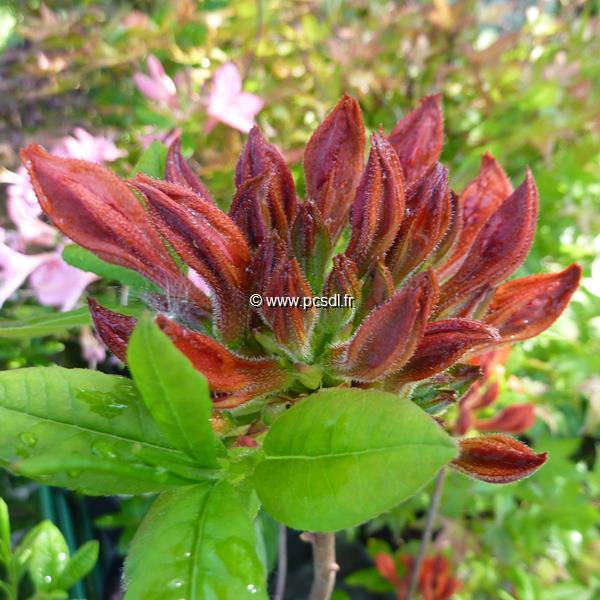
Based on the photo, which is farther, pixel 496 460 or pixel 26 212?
pixel 26 212

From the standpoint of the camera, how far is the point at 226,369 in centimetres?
50

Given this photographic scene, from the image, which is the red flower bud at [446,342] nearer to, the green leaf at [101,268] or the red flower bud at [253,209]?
the red flower bud at [253,209]

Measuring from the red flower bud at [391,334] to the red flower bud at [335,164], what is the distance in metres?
0.15

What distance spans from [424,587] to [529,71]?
125 cm

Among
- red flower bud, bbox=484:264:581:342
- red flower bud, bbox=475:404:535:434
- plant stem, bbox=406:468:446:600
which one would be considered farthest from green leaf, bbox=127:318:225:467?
red flower bud, bbox=475:404:535:434

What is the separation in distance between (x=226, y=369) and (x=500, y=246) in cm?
30

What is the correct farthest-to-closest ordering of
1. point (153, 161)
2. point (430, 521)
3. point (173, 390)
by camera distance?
point (430, 521) → point (153, 161) → point (173, 390)

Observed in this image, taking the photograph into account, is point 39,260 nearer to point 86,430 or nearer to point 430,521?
point 86,430

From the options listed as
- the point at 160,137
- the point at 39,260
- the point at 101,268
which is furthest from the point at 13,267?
the point at 160,137

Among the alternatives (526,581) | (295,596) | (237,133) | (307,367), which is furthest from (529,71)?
(295,596)

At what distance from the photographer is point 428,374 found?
0.50 metres

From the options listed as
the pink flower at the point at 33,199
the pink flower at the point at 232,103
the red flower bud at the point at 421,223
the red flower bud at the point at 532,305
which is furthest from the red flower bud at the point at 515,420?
the pink flower at the point at 33,199

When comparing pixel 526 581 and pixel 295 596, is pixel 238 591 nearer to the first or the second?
pixel 526 581

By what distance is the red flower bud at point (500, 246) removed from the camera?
579 mm
